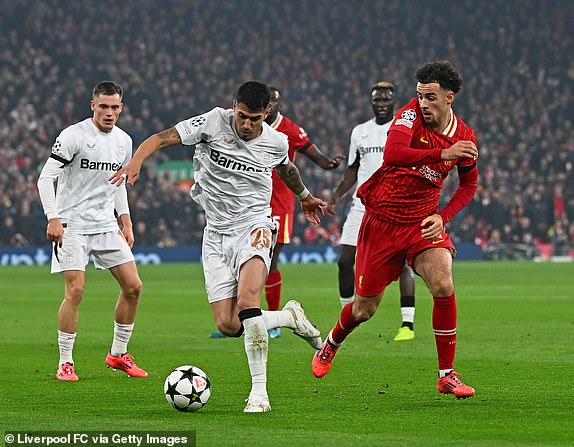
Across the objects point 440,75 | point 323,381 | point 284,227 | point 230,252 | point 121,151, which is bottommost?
point 323,381

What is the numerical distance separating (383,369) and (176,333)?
178 inches

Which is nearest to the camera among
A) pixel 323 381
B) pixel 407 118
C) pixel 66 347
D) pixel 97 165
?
pixel 407 118

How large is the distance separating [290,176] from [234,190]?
55 centimetres

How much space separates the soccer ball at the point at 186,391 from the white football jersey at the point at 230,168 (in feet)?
4.50

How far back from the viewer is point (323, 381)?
879 cm

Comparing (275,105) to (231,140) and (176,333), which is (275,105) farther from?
(231,140)

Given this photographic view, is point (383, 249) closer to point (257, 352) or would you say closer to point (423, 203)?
point (423, 203)

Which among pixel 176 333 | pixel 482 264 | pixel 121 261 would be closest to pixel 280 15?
pixel 482 264

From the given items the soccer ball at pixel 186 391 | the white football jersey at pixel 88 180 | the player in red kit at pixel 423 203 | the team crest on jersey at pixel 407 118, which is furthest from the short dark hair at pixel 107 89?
the soccer ball at pixel 186 391

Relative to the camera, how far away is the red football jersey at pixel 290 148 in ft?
42.9

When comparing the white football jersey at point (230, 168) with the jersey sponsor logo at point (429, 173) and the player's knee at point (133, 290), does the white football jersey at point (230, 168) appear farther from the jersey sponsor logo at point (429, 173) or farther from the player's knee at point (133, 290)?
the player's knee at point (133, 290)

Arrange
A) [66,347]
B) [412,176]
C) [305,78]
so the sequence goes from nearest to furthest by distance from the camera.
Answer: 1. [412,176]
2. [66,347]
3. [305,78]

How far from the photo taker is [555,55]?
43.9 metres

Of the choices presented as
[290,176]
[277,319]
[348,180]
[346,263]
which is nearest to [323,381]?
[277,319]
